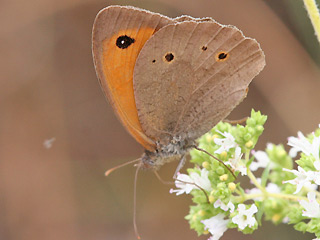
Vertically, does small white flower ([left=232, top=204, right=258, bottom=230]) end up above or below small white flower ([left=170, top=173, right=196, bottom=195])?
below

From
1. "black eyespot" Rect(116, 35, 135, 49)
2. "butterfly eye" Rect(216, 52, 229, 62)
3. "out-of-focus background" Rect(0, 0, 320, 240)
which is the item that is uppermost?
"black eyespot" Rect(116, 35, 135, 49)

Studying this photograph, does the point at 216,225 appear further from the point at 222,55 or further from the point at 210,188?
the point at 222,55

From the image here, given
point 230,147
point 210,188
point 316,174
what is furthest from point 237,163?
point 316,174

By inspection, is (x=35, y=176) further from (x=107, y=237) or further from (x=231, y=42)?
(x=231, y=42)

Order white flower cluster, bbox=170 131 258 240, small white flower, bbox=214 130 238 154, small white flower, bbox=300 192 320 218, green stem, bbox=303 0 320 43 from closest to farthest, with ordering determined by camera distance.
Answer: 1. green stem, bbox=303 0 320 43
2. small white flower, bbox=300 192 320 218
3. white flower cluster, bbox=170 131 258 240
4. small white flower, bbox=214 130 238 154

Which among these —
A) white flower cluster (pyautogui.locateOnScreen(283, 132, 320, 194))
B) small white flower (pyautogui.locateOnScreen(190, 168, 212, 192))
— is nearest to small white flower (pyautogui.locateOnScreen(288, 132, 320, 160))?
white flower cluster (pyautogui.locateOnScreen(283, 132, 320, 194))

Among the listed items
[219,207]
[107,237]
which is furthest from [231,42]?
[107,237]

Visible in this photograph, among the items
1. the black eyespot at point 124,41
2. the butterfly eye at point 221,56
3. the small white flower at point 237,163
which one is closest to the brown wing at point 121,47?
the black eyespot at point 124,41

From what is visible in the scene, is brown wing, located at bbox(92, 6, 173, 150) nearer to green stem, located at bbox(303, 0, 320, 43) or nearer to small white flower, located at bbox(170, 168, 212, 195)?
small white flower, located at bbox(170, 168, 212, 195)
